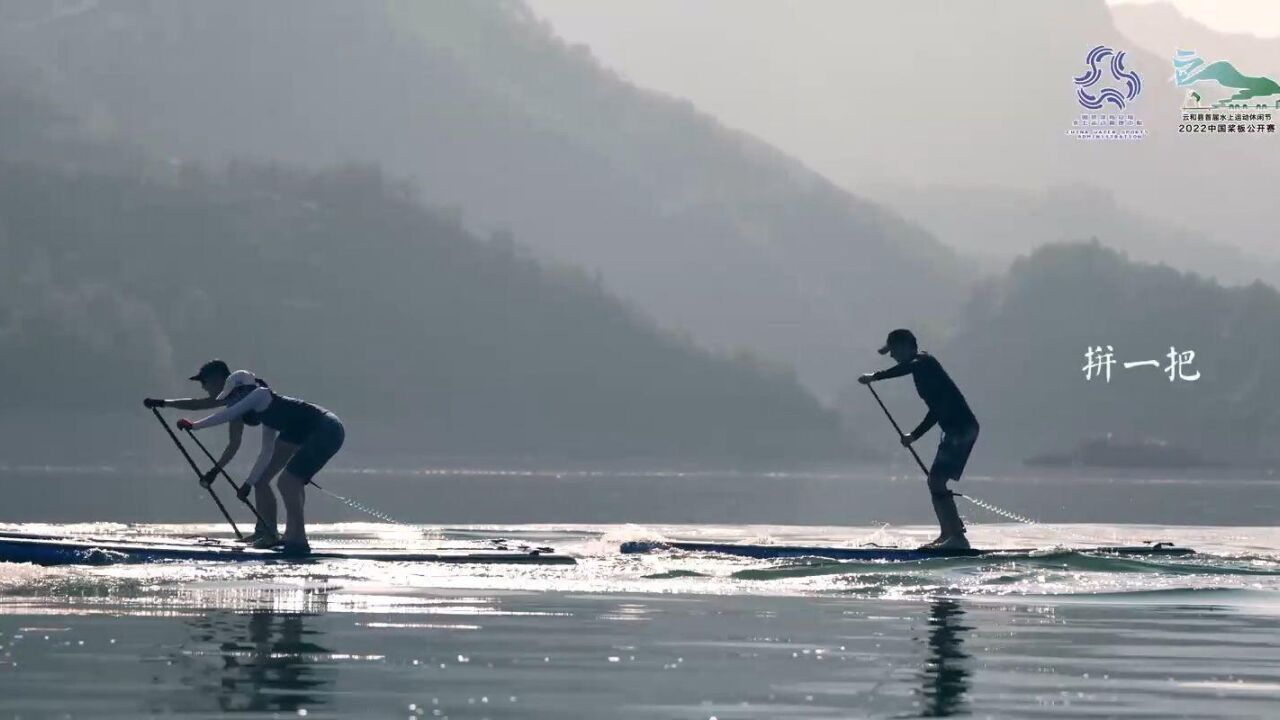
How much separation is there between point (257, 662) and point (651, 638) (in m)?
3.98

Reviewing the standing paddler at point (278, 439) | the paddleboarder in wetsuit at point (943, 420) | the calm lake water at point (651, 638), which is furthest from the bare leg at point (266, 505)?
the paddleboarder in wetsuit at point (943, 420)

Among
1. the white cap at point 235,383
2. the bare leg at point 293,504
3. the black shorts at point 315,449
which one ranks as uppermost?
the white cap at point 235,383

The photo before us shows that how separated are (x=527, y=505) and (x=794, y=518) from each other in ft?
44.3

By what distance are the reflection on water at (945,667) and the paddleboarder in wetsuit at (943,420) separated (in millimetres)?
6421

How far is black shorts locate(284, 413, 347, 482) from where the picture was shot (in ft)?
81.0

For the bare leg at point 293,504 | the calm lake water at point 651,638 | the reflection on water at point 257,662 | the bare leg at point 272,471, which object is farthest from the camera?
the bare leg at point 272,471

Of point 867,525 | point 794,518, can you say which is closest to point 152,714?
point 867,525

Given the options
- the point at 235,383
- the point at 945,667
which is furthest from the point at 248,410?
the point at 945,667

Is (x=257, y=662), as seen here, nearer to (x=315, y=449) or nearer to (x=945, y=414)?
(x=315, y=449)

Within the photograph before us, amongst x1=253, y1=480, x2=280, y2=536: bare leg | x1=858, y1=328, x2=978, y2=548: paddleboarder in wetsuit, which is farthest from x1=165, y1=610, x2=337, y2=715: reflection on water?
x1=858, y1=328, x2=978, y2=548: paddleboarder in wetsuit

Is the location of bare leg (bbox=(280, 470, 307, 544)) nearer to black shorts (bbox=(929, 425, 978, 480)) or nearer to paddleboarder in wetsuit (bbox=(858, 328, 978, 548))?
paddleboarder in wetsuit (bbox=(858, 328, 978, 548))

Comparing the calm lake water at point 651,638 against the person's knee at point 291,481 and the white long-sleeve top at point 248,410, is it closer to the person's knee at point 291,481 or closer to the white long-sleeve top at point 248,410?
the person's knee at point 291,481

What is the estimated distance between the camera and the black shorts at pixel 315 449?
2469 centimetres

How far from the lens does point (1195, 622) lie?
67.0 ft
